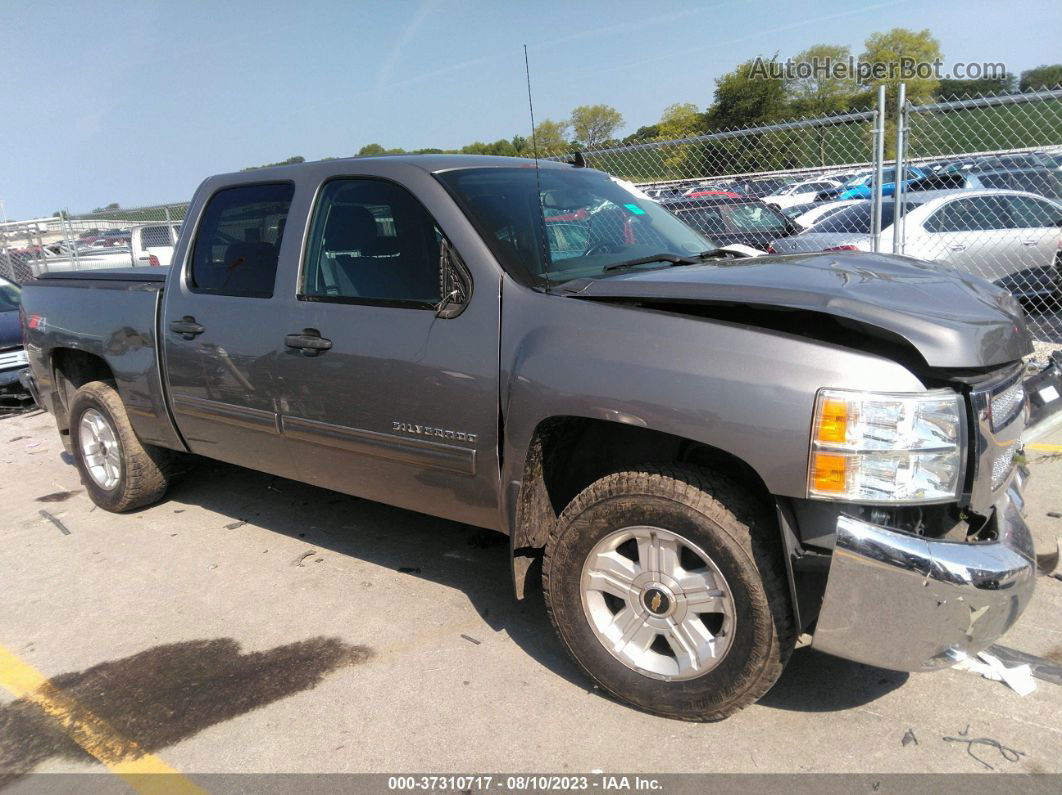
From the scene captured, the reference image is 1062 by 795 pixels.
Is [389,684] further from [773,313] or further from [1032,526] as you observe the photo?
[1032,526]

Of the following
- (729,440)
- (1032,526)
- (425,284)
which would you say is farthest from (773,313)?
(1032,526)

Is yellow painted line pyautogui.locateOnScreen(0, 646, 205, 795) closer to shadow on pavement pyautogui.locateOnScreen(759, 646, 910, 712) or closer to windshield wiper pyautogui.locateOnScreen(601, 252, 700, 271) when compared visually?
shadow on pavement pyautogui.locateOnScreen(759, 646, 910, 712)

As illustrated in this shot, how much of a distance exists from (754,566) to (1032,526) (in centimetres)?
245

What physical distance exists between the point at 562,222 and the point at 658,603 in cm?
172

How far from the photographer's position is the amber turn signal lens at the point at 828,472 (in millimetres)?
2295

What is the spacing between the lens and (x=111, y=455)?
5121 mm

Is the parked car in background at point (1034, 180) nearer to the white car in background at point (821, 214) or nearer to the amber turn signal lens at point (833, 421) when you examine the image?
the white car in background at point (821, 214)

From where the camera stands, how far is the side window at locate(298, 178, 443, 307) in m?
3.32

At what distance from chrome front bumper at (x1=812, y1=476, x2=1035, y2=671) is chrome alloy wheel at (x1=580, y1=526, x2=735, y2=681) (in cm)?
37

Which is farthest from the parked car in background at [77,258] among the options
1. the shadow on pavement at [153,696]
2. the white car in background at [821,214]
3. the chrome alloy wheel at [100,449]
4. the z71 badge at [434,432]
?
the z71 badge at [434,432]

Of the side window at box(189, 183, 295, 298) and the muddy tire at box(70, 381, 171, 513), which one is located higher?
the side window at box(189, 183, 295, 298)

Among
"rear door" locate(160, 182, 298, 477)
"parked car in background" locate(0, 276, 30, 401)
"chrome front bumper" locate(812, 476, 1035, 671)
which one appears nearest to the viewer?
"chrome front bumper" locate(812, 476, 1035, 671)

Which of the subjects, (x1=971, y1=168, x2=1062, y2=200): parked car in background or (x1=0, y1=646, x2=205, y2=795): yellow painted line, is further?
(x1=971, y1=168, x2=1062, y2=200): parked car in background

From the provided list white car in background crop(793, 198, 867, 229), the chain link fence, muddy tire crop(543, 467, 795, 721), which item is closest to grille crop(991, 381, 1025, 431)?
muddy tire crop(543, 467, 795, 721)
